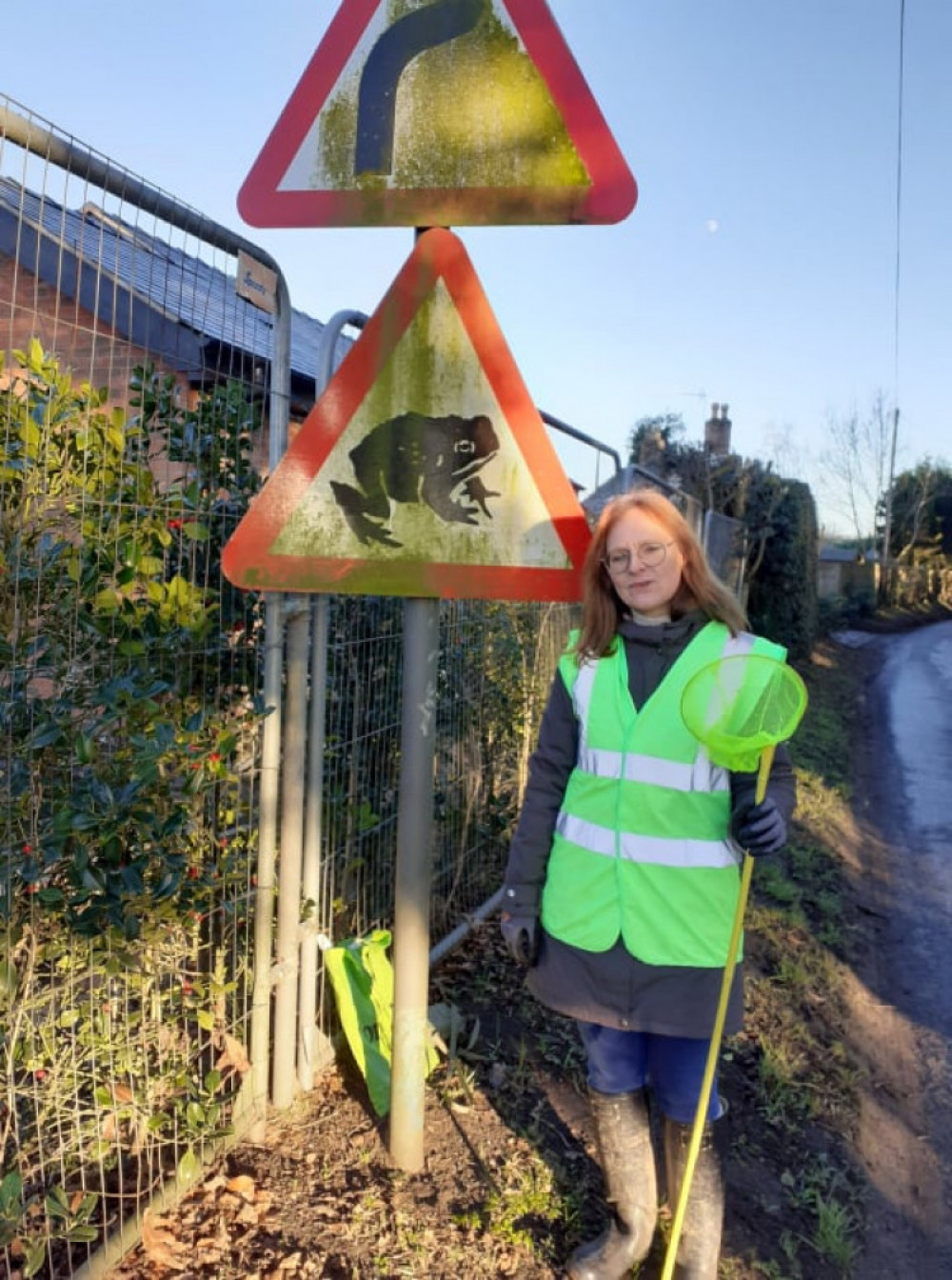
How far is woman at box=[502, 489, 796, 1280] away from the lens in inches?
83.9

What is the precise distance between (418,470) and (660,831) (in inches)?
37.8

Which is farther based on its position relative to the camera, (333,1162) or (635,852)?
(333,1162)

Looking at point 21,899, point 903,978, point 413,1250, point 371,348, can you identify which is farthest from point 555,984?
point 903,978

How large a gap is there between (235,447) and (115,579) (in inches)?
24.6

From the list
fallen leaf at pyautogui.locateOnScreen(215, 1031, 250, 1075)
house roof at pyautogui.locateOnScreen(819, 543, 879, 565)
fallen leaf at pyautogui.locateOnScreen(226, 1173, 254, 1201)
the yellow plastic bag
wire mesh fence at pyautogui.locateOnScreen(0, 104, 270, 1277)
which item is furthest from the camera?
house roof at pyautogui.locateOnScreen(819, 543, 879, 565)

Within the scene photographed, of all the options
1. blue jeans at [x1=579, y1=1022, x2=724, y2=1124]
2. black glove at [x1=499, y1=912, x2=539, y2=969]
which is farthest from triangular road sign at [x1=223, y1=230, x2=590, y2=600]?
blue jeans at [x1=579, y1=1022, x2=724, y2=1124]

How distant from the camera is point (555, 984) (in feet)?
7.40

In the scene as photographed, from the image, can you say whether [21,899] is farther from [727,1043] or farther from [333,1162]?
[727,1043]

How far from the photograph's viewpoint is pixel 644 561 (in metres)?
2.23

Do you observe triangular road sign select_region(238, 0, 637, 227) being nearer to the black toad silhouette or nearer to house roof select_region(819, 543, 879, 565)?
the black toad silhouette

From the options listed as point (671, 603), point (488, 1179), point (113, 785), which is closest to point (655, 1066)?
point (488, 1179)

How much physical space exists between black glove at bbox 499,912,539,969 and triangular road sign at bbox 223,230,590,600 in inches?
29.9

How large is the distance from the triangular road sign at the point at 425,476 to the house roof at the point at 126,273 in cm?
37

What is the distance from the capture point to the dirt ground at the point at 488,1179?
2.31 metres
